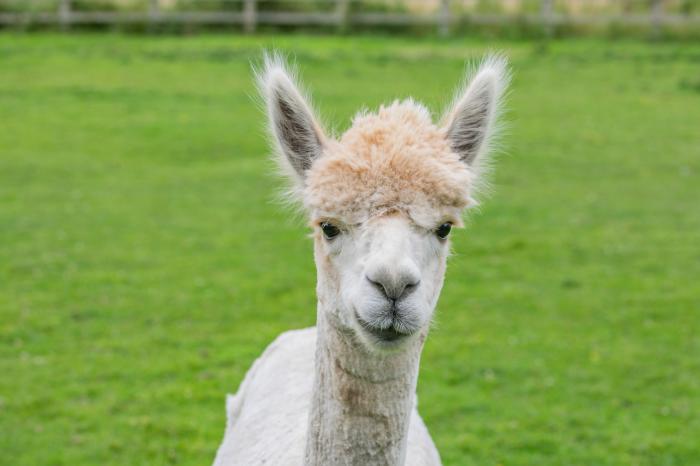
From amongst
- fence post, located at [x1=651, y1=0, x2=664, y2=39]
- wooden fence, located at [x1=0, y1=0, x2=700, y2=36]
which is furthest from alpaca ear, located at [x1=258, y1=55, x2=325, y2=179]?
fence post, located at [x1=651, y1=0, x2=664, y2=39]

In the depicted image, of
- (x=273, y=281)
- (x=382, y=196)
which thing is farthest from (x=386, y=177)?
(x=273, y=281)

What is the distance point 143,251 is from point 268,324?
2555mm

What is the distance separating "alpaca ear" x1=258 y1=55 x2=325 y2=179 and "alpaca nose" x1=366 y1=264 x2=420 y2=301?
0.71m

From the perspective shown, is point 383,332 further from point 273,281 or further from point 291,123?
point 273,281

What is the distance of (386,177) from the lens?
2.91 m

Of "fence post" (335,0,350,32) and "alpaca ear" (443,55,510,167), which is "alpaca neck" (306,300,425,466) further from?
"fence post" (335,0,350,32)

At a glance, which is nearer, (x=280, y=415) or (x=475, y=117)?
(x=475, y=117)

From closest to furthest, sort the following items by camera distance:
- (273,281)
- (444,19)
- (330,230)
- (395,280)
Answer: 1. (395,280)
2. (330,230)
3. (273,281)
4. (444,19)

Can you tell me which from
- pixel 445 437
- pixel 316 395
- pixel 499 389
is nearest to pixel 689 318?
pixel 499 389

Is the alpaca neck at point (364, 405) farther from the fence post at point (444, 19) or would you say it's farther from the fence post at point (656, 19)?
the fence post at point (656, 19)

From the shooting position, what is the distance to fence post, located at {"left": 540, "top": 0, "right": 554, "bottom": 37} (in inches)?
981

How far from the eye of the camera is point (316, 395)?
318cm

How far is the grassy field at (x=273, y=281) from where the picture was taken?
6.44 meters

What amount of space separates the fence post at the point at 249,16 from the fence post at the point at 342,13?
2308 millimetres
